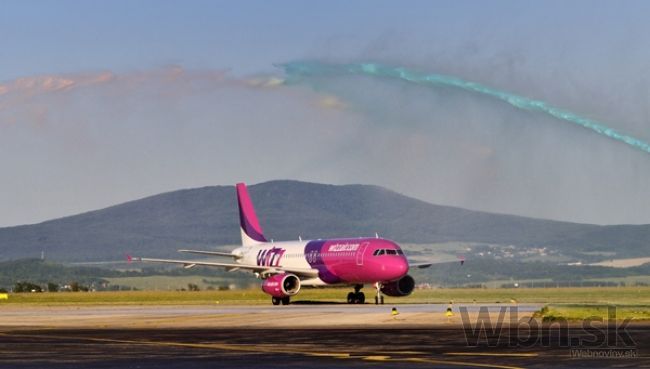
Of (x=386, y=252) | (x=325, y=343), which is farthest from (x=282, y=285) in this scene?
(x=325, y=343)

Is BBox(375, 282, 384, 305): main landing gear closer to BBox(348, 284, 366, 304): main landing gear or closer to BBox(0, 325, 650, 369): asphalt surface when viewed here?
BBox(348, 284, 366, 304): main landing gear

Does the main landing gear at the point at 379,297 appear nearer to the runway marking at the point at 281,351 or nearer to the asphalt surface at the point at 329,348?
the asphalt surface at the point at 329,348

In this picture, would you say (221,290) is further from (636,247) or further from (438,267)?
(636,247)

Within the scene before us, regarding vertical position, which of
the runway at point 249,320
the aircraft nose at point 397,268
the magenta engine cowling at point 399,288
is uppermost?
the aircraft nose at point 397,268

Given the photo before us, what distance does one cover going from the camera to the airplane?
76.3 metres

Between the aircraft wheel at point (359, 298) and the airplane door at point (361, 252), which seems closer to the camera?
the airplane door at point (361, 252)

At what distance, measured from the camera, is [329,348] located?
1355 inches

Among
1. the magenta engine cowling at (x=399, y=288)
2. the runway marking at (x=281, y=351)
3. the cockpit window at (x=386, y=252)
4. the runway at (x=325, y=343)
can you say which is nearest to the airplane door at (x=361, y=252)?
the cockpit window at (x=386, y=252)

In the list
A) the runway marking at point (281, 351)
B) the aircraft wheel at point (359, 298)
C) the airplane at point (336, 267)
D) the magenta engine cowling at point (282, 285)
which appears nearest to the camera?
the runway marking at point (281, 351)

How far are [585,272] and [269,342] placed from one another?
248ft

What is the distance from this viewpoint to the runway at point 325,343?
29.7m

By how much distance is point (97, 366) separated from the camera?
95.7 feet

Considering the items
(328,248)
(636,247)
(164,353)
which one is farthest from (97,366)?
(636,247)

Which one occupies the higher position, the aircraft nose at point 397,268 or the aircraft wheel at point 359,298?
the aircraft nose at point 397,268
